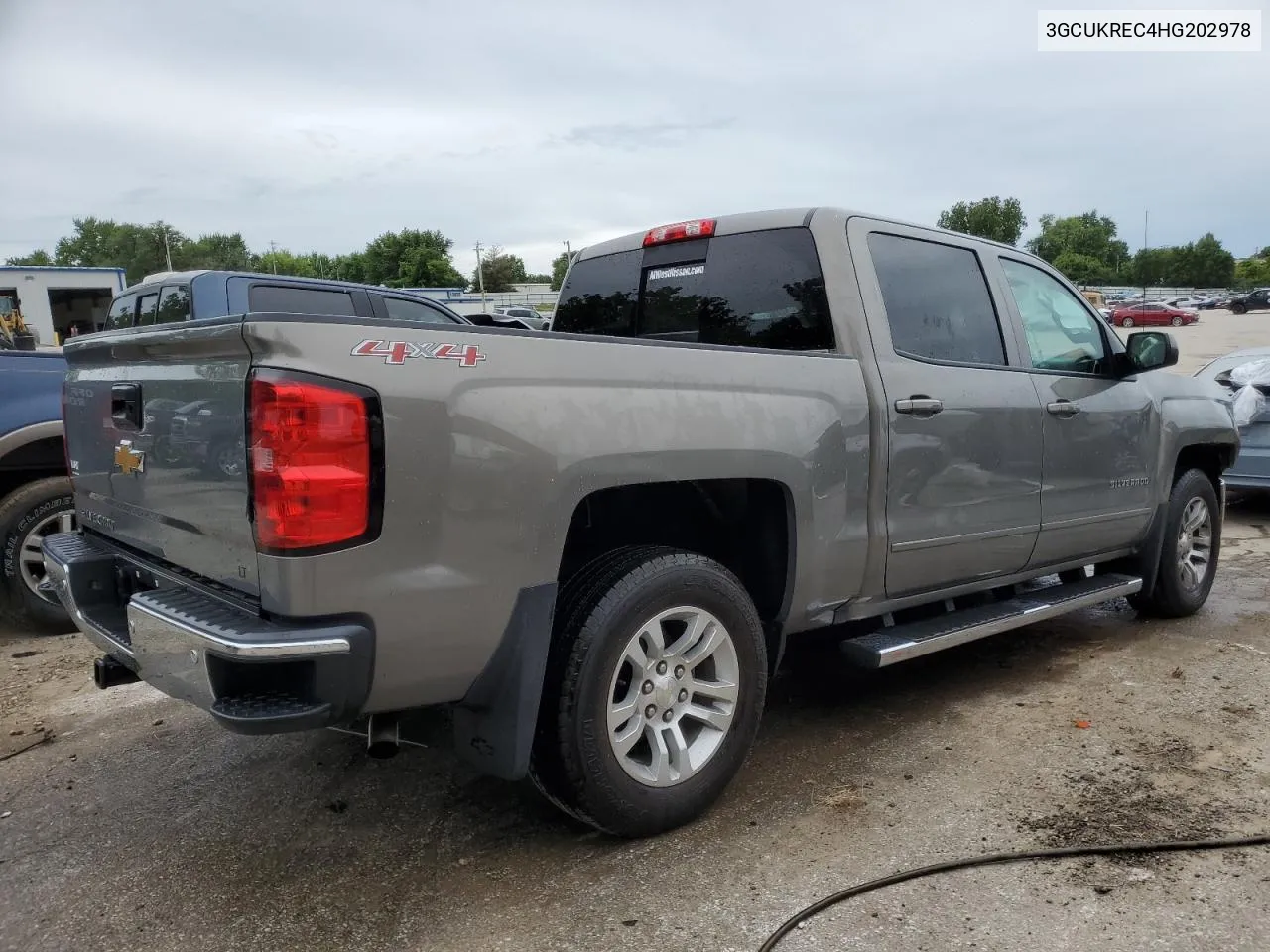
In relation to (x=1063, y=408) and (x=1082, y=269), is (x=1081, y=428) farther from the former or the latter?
(x=1082, y=269)

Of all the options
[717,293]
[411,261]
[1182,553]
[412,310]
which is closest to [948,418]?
[717,293]

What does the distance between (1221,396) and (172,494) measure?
5.27m

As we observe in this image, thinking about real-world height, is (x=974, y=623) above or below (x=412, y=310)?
below

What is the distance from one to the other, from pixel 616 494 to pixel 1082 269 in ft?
310

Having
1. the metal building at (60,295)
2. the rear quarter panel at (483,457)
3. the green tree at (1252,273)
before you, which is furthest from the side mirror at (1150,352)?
the green tree at (1252,273)

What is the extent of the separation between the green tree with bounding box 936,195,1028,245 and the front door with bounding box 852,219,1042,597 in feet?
238

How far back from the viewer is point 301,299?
7.22m

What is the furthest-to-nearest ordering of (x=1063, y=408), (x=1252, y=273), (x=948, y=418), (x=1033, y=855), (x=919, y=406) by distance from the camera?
(x=1252, y=273)
(x=1063, y=408)
(x=948, y=418)
(x=919, y=406)
(x=1033, y=855)

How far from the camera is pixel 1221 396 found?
5395 mm

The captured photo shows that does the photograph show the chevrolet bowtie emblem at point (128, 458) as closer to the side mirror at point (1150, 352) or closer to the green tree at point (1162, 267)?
the side mirror at point (1150, 352)

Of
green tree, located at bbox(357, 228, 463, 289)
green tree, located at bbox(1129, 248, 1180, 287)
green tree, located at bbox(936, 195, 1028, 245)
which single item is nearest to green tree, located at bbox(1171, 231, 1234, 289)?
green tree, located at bbox(1129, 248, 1180, 287)

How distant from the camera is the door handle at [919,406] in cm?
346

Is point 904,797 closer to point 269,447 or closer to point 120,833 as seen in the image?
point 269,447

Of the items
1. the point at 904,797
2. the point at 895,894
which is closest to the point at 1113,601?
the point at 904,797
